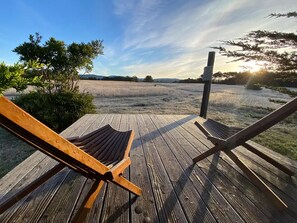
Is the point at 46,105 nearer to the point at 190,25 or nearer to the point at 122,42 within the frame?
the point at 190,25

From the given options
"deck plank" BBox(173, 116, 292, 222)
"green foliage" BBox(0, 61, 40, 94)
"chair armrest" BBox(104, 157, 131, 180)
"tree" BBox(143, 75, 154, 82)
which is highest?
"green foliage" BBox(0, 61, 40, 94)

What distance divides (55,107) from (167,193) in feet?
15.0

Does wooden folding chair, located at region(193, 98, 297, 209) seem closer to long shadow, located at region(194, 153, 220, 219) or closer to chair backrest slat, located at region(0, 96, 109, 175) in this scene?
long shadow, located at region(194, 153, 220, 219)

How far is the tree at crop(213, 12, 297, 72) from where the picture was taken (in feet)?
10.2

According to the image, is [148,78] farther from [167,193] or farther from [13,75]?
[13,75]

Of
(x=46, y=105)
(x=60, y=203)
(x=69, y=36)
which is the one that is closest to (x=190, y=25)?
(x=69, y=36)

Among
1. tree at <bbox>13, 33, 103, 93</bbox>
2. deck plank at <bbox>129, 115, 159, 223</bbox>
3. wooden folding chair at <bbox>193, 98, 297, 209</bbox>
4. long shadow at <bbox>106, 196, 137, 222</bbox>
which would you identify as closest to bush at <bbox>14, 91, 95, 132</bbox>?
tree at <bbox>13, 33, 103, 93</bbox>

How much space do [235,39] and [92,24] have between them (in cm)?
541

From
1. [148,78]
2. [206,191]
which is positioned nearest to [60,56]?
[206,191]

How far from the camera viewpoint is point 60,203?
1.39m

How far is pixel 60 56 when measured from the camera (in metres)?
6.09

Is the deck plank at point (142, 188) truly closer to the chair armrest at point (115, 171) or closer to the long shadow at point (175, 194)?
the long shadow at point (175, 194)

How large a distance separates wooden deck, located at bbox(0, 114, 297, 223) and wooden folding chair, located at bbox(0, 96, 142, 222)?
159mm

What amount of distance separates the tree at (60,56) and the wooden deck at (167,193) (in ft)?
13.2
